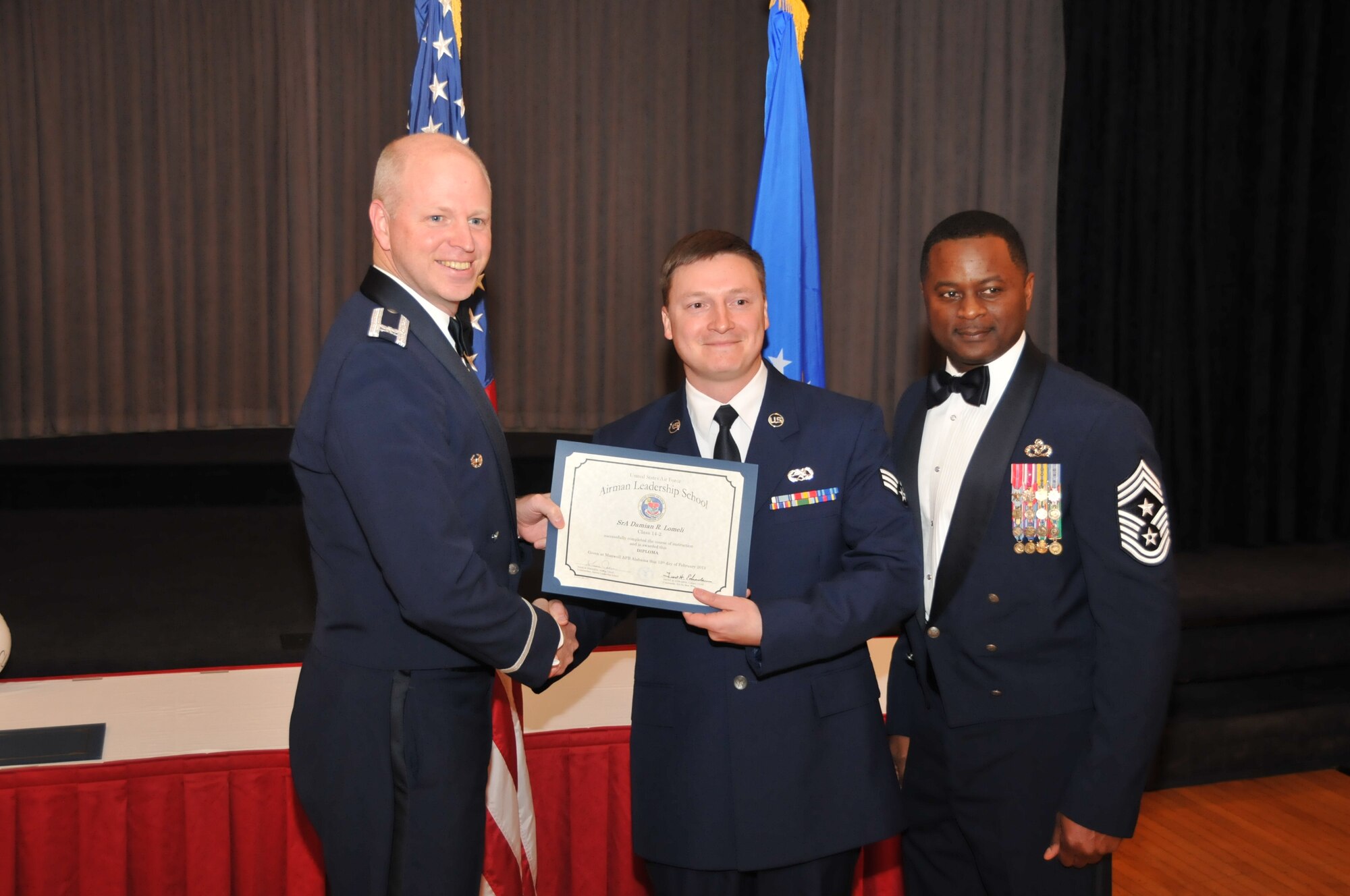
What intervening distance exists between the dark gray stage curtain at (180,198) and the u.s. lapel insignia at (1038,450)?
21.8ft

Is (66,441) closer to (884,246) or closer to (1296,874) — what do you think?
(884,246)

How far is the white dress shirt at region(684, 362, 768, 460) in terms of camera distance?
188cm

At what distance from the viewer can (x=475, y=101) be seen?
25.2 feet

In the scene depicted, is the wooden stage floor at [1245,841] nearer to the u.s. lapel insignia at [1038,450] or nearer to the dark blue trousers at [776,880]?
the dark blue trousers at [776,880]

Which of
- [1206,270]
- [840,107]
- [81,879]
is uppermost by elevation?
[840,107]

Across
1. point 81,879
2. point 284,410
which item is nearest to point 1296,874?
point 81,879

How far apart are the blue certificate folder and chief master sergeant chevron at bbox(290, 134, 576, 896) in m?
0.06

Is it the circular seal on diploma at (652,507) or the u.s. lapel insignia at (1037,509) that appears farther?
the u.s. lapel insignia at (1037,509)

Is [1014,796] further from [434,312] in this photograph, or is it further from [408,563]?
A: [434,312]

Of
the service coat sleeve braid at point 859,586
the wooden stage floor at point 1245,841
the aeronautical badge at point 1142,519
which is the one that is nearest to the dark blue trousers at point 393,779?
the service coat sleeve braid at point 859,586

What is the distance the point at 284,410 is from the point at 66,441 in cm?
145

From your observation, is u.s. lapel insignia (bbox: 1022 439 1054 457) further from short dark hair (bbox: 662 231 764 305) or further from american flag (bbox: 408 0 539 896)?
american flag (bbox: 408 0 539 896)

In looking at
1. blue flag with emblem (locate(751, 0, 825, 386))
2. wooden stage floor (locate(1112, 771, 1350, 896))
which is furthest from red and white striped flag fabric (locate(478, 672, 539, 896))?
wooden stage floor (locate(1112, 771, 1350, 896))

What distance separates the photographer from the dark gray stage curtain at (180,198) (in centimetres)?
731
